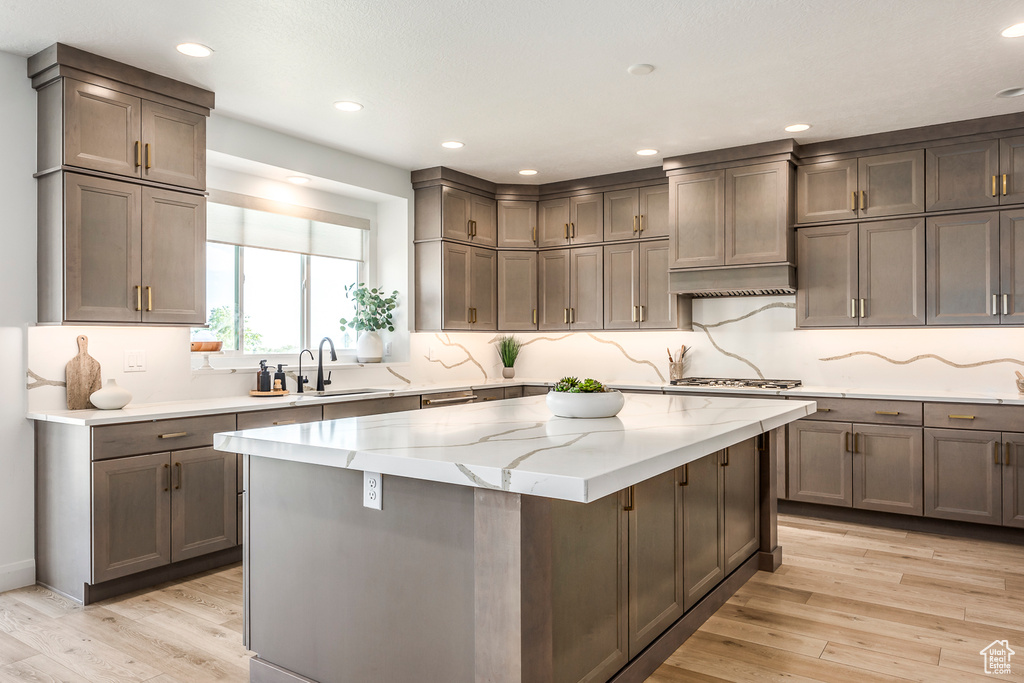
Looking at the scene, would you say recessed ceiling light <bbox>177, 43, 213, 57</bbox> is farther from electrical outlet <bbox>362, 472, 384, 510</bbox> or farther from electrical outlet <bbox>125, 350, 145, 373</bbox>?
electrical outlet <bbox>362, 472, 384, 510</bbox>

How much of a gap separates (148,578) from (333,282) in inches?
102

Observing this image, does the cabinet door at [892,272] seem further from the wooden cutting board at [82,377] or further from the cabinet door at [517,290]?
the wooden cutting board at [82,377]

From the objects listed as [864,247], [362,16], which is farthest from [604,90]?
[864,247]

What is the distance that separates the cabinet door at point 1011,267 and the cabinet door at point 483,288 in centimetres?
357

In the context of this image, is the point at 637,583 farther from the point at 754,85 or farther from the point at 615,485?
the point at 754,85

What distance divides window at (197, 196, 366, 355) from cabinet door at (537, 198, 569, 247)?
1.56 m

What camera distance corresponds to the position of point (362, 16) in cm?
283

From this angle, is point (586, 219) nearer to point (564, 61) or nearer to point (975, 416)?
point (564, 61)

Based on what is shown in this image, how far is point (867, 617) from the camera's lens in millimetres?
2857

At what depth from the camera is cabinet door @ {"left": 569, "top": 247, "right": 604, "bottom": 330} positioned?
566cm

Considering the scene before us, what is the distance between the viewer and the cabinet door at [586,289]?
5664 millimetres

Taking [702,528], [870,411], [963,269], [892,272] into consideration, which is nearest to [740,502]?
[702,528]

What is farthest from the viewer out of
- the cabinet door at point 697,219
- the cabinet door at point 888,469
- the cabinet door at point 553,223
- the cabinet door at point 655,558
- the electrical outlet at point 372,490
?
the cabinet door at point 553,223

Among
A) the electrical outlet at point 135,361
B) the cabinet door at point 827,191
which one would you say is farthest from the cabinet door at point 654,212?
the electrical outlet at point 135,361
